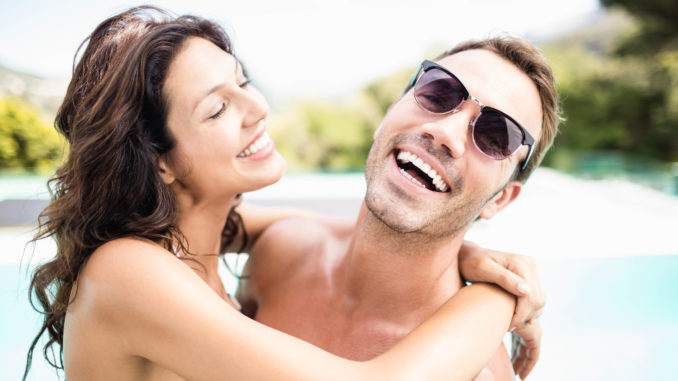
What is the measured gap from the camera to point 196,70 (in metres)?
1.62

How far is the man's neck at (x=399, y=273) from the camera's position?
178 centimetres

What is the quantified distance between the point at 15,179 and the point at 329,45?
16119 millimetres

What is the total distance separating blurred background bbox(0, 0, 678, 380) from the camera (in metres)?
4.45

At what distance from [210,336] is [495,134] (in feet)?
3.57

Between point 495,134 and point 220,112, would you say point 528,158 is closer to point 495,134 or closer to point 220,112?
point 495,134

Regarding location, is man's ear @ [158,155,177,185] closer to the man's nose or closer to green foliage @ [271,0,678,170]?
the man's nose

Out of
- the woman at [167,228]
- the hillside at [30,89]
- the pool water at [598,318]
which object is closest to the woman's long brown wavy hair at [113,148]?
the woman at [167,228]

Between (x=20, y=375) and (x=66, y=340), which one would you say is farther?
(x=20, y=375)

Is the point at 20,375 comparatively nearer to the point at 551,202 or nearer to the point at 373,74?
the point at 551,202

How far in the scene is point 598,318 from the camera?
4.63 meters

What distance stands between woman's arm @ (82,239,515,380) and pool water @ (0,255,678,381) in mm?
3204

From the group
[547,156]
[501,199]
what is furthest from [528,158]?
[547,156]

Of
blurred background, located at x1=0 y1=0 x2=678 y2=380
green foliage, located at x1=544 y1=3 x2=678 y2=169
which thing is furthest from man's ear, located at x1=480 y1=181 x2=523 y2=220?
green foliage, located at x1=544 y1=3 x2=678 y2=169

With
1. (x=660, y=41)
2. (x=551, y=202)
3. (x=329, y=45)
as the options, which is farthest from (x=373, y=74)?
(x=551, y=202)
